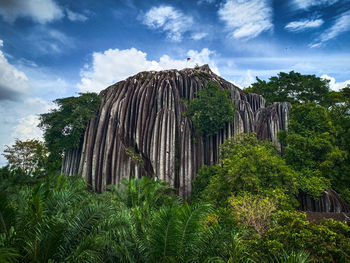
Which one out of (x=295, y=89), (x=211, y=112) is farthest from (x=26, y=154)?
(x=295, y=89)

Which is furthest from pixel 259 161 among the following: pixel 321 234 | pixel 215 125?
pixel 215 125

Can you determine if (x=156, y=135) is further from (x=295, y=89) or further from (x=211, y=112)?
(x=295, y=89)

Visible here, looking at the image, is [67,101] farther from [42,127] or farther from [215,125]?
[215,125]

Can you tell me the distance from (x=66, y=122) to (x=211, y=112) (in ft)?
49.3

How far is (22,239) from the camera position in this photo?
5078 millimetres

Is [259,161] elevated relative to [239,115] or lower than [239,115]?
lower

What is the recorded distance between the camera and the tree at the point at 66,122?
74.7 ft

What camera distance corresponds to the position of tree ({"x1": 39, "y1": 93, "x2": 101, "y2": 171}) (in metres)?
22.8

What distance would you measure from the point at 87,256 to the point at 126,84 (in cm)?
2280

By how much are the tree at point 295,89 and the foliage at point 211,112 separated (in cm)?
995

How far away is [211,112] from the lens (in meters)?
21.0

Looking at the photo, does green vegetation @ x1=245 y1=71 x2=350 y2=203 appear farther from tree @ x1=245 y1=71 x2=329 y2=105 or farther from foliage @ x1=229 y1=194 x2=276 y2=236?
tree @ x1=245 y1=71 x2=329 y2=105

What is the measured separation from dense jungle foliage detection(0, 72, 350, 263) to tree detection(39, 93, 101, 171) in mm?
5668

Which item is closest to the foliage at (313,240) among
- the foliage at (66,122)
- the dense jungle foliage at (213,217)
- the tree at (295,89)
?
the dense jungle foliage at (213,217)
